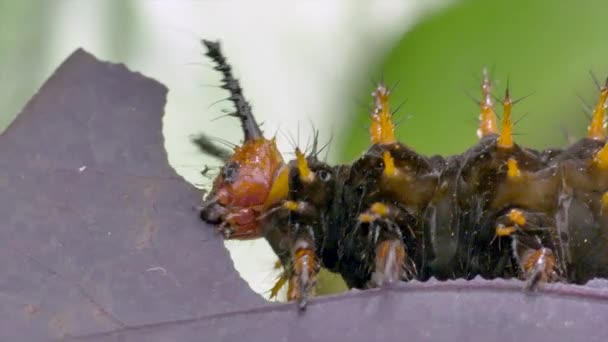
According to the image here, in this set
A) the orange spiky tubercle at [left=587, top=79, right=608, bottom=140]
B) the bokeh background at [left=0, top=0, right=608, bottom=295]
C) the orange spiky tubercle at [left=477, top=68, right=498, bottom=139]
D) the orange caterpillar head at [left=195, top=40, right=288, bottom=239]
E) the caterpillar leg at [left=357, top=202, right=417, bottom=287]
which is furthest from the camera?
the bokeh background at [left=0, top=0, right=608, bottom=295]

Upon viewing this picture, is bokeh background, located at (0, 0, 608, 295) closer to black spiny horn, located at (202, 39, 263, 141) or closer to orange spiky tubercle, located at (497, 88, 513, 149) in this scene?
black spiny horn, located at (202, 39, 263, 141)

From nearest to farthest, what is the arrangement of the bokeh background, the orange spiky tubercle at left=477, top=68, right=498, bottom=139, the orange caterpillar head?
the orange caterpillar head, the orange spiky tubercle at left=477, top=68, right=498, bottom=139, the bokeh background

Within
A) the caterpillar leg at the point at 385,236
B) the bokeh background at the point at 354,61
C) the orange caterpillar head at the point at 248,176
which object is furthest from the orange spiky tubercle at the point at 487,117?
the bokeh background at the point at 354,61

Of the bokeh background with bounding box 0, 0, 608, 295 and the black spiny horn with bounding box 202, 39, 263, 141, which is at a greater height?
the bokeh background with bounding box 0, 0, 608, 295

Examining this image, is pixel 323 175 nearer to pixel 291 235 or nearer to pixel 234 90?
pixel 291 235

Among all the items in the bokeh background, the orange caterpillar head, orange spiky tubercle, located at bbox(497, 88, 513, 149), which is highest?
the bokeh background

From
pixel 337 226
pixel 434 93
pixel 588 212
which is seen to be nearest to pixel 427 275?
pixel 337 226

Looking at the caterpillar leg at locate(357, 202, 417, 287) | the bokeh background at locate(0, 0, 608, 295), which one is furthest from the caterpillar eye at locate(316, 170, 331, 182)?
the bokeh background at locate(0, 0, 608, 295)

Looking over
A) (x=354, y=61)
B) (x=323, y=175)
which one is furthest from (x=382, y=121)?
(x=354, y=61)
